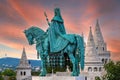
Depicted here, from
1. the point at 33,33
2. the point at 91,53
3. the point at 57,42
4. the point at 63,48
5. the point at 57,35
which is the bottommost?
the point at 63,48

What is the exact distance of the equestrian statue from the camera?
3186 cm

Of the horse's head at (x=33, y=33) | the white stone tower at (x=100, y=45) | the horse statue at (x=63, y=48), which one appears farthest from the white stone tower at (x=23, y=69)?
the horse statue at (x=63, y=48)

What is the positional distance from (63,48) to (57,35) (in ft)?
4.22

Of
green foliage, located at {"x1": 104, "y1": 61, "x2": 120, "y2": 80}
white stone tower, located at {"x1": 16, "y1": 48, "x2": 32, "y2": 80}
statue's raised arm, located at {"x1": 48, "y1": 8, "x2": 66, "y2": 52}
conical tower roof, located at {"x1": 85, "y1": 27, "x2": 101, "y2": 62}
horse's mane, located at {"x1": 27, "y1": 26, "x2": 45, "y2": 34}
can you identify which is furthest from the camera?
white stone tower, located at {"x1": 16, "y1": 48, "x2": 32, "y2": 80}

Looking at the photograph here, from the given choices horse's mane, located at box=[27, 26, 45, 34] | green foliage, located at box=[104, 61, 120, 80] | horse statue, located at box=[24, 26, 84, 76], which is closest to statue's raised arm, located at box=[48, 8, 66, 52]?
horse statue, located at box=[24, 26, 84, 76]

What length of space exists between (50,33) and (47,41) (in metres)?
0.65

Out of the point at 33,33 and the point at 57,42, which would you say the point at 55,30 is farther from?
the point at 33,33

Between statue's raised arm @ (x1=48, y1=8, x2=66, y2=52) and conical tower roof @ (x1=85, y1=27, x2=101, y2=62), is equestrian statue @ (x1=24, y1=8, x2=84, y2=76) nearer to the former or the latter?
statue's raised arm @ (x1=48, y1=8, x2=66, y2=52)

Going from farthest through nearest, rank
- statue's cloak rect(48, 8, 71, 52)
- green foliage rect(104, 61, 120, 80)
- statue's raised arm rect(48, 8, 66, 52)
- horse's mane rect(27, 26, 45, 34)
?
1. green foliage rect(104, 61, 120, 80)
2. horse's mane rect(27, 26, 45, 34)
3. statue's raised arm rect(48, 8, 66, 52)
4. statue's cloak rect(48, 8, 71, 52)

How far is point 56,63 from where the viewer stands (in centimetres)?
3291

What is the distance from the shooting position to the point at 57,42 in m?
32.7

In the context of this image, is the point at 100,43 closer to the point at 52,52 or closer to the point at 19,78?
the point at 19,78

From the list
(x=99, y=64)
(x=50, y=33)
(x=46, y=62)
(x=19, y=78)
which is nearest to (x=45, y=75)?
(x=46, y=62)

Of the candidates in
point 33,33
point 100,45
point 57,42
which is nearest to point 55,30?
point 57,42
